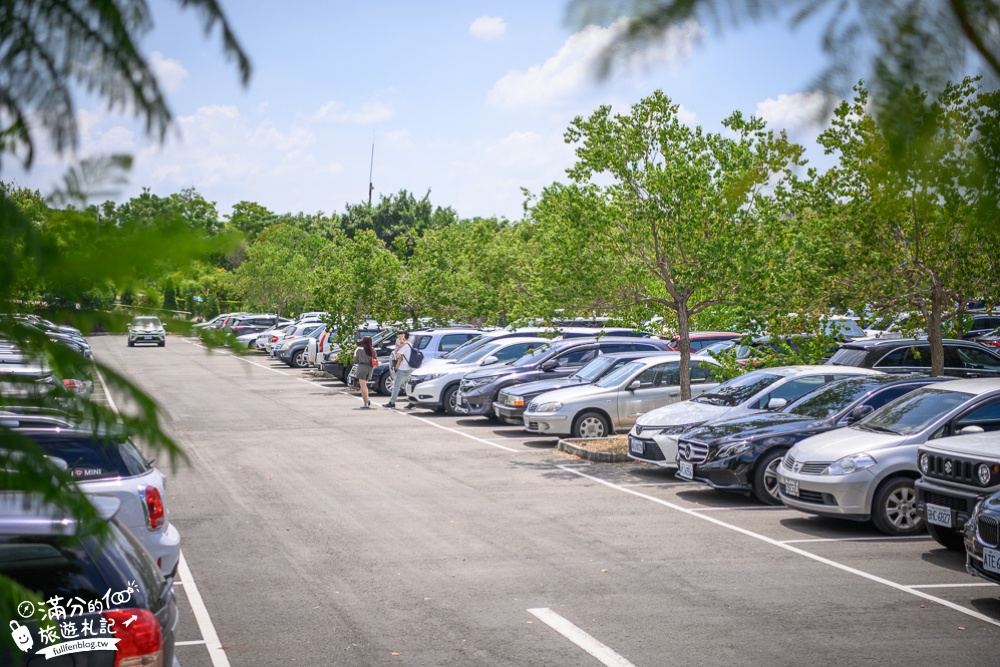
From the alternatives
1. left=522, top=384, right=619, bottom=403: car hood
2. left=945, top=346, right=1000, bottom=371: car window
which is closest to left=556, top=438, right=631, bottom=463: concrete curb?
left=522, top=384, right=619, bottom=403: car hood

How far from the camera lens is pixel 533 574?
30.5 ft

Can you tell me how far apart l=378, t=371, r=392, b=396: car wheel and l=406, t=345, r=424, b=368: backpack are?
7.83 feet

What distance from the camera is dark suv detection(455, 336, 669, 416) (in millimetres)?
22469

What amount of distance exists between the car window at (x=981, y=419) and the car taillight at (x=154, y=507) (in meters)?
8.09

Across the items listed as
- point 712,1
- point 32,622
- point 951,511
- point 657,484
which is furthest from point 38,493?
point 657,484

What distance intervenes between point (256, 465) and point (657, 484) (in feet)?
20.0

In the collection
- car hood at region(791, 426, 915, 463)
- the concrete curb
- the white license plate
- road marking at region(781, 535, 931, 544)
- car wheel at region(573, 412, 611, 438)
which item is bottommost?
road marking at region(781, 535, 931, 544)

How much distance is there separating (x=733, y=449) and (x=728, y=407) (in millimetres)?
2170

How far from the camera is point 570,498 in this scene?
43.8 ft

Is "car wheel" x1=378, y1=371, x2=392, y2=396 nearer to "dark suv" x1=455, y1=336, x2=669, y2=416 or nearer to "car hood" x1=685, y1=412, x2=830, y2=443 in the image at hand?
"dark suv" x1=455, y1=336, x2=669, y2=416

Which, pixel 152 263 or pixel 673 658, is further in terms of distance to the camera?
pixel 673 658

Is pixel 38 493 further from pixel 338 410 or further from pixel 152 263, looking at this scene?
pixel 338 410

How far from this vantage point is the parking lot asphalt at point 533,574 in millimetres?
7266

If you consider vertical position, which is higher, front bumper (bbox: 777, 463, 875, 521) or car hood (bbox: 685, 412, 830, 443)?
car hood (bbox: 685, 412, 830, 443)
